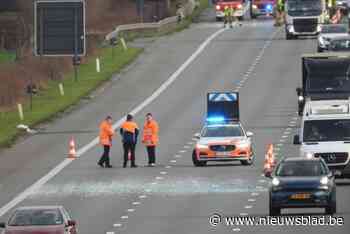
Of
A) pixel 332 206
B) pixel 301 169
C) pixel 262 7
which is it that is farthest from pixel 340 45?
pixel 332 206

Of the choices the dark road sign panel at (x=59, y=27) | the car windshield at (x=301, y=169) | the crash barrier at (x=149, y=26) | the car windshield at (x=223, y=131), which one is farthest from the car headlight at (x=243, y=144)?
the crash barrier at (x=149, y=26)

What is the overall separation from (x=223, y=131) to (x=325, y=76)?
26.9 ft

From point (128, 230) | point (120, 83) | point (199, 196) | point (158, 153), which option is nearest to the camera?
point (128, 230)

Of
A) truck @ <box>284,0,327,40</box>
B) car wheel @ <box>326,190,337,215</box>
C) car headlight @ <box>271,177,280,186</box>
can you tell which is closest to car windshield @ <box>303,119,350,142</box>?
car headlight @ <box>271,177,280,186</box>

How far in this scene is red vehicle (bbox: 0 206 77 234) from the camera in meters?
29.6

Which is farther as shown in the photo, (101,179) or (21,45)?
(21,45)

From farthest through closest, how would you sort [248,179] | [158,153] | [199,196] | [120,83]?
[120,83] → [158,153] → [248,179] → [199,196]

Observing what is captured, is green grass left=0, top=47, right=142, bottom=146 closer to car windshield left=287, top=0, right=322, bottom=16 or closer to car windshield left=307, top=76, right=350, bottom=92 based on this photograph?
car windshield left=287, top=0, right=322, bottom=16

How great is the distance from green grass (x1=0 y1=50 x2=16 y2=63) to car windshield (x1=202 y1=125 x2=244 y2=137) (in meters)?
36.1

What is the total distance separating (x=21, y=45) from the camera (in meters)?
91.3

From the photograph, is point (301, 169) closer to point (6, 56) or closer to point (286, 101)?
point (286, 101)

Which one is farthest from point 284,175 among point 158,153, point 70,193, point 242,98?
point 242,98

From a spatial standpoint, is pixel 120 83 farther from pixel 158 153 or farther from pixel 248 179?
pixel 248 179

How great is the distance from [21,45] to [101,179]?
4651cm
